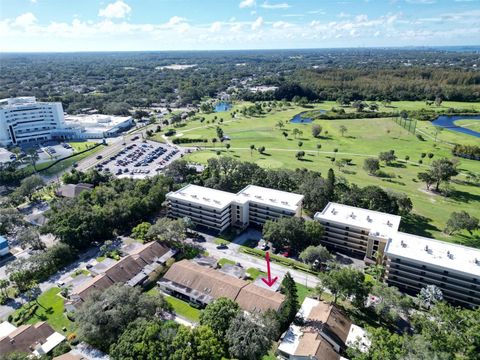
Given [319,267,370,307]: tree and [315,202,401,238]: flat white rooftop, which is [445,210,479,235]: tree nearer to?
[315,202,401,238]: flat white rooftop

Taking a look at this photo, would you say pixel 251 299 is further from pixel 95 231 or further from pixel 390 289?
pixel 95 231

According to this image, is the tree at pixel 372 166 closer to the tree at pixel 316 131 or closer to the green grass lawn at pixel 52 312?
the tree at pixel 316 131

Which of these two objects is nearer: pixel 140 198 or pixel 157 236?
pixel 157 236

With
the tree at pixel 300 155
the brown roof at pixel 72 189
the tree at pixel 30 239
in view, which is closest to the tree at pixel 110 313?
the tree at pixel 30 239

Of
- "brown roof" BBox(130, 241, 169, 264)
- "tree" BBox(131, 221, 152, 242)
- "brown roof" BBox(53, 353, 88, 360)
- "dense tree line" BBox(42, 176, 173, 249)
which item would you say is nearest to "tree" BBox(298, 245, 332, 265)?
"brown roof" BBox(130, 241, 169, 264)

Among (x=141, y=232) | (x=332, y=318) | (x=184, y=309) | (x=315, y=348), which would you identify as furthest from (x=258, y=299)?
(x=141, y=232)

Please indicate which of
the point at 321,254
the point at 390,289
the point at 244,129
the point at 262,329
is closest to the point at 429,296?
the point at 390,289

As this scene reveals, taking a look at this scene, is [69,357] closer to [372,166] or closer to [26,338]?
[26,338]
